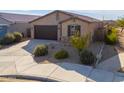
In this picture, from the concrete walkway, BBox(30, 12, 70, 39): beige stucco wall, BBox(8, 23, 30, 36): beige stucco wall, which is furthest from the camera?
BBox(8, 23, 30, 36): beige stucco wall

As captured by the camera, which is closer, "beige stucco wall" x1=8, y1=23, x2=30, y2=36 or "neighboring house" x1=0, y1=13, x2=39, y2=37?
"neighboring house" x1=0, y1=13, x2=39, y2=37

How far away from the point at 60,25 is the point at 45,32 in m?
2.67

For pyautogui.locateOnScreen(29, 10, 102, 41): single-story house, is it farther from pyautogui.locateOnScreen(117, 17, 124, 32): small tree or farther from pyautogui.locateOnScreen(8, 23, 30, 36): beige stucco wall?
pyautogui.locateOnScreen(117, 17, 124, 32): small tree

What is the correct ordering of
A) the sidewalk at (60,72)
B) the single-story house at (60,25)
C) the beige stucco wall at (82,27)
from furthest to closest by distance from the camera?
1. the single-story house at (60,25)
2. the beige stucco wall at (82,27)
3. the sidewalk at (60,72)

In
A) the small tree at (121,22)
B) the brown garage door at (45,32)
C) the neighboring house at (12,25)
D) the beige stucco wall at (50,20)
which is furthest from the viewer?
the small tree at (121,22)

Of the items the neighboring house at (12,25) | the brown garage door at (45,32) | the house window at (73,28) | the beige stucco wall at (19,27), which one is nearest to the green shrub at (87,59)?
the house window at (73,28)

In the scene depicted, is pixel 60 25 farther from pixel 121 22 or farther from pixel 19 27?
pixel 121 22

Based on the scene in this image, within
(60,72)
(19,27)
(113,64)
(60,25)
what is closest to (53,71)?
(60,72)

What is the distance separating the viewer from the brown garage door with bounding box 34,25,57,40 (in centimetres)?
2603

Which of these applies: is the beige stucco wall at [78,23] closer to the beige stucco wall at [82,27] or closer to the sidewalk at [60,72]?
the beige stucco wall at [82,27]

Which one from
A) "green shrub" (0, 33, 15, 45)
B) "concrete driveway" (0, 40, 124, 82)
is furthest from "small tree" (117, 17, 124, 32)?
"concrete driveway" (0, 40, 124, 82)

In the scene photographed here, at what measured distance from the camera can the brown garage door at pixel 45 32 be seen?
26.0 metres
